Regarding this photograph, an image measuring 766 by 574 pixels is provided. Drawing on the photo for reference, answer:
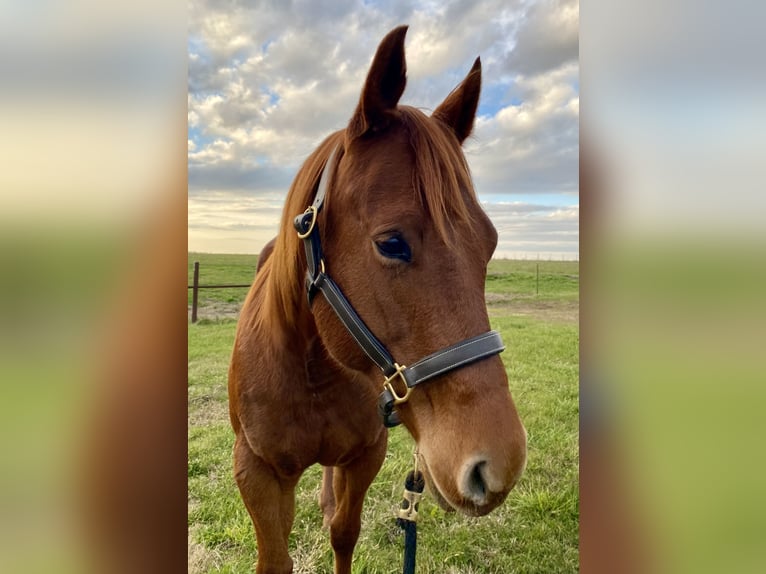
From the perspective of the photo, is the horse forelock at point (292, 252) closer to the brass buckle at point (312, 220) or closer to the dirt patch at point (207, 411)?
the brass buckle at point (312, 220)

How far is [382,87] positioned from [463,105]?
277mm

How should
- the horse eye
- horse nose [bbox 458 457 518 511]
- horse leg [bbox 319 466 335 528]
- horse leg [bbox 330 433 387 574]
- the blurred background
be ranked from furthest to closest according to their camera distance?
horse leg [bbox 319 466 335 528] < horse leg [bbox 330 433 387 574] < the horse eye < horse nose [bbox 458 457 518 511] < the blurred background

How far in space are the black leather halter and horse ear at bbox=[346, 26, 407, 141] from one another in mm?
119

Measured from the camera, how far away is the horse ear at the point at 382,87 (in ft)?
3.03

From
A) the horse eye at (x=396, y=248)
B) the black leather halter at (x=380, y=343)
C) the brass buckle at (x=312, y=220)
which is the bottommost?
the black leather halter at (x=380, y=343)

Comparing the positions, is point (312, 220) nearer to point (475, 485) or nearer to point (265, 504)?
point (475, 485)

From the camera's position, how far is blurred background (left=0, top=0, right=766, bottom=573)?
0.66 m

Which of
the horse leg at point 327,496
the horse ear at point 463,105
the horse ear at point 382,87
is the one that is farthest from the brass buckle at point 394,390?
the horse leg at point 327,496

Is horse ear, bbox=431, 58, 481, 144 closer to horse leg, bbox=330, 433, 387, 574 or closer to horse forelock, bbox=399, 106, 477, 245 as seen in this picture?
horse forelock, bbox=399, 106, 477, 245

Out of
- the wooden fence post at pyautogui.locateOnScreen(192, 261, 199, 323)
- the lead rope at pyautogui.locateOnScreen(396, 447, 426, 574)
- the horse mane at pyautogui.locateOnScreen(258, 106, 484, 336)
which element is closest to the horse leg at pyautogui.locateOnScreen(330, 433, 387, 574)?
the lead rope at pyautogui.locateOnScreen(396, 447, 426, 574)

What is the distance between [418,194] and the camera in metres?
0.93
